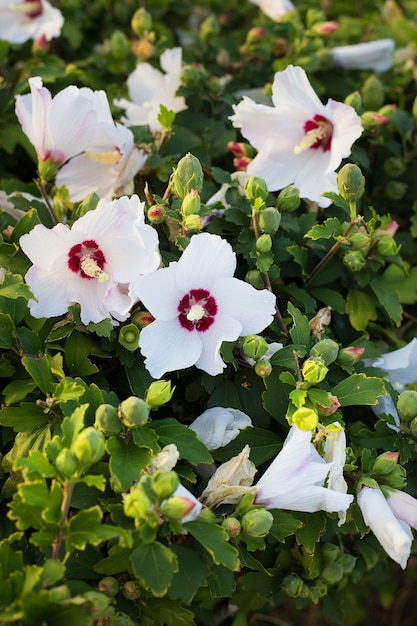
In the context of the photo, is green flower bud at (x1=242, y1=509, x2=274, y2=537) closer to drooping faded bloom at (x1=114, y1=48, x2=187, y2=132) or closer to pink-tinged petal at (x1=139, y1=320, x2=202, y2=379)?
pink-tinged petal at (x1=139, y1=320, x2=202, y2=379)

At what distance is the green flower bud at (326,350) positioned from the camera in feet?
3.64

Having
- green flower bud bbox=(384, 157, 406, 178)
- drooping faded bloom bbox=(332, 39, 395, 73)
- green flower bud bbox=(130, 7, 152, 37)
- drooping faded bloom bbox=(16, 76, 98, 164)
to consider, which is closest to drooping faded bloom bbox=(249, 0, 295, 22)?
drooping faded bloom bbox=(332, 39, 395, 73)

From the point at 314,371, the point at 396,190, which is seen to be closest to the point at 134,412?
the point at 314,371

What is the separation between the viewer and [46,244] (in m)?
1.08

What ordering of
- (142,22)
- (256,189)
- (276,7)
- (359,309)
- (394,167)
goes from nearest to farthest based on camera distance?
(256,189)
(359,309)
(394,167)
(142,22)
(276,7)

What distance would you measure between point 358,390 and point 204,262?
1.04 feet

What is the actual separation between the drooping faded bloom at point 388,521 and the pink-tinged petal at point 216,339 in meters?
0.30

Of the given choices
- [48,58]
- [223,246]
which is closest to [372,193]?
[223,246]

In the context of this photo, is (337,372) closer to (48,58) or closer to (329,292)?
(329,292)

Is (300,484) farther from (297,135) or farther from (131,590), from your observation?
(297,135)

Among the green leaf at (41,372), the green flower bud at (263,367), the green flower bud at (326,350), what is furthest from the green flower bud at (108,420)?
the green flower bud at (326,350)

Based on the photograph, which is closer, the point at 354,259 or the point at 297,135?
the point at 354,259

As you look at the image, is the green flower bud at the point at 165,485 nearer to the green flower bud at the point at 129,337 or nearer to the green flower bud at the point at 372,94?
the green flower bud at the point at 129,337

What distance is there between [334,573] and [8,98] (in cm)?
126
